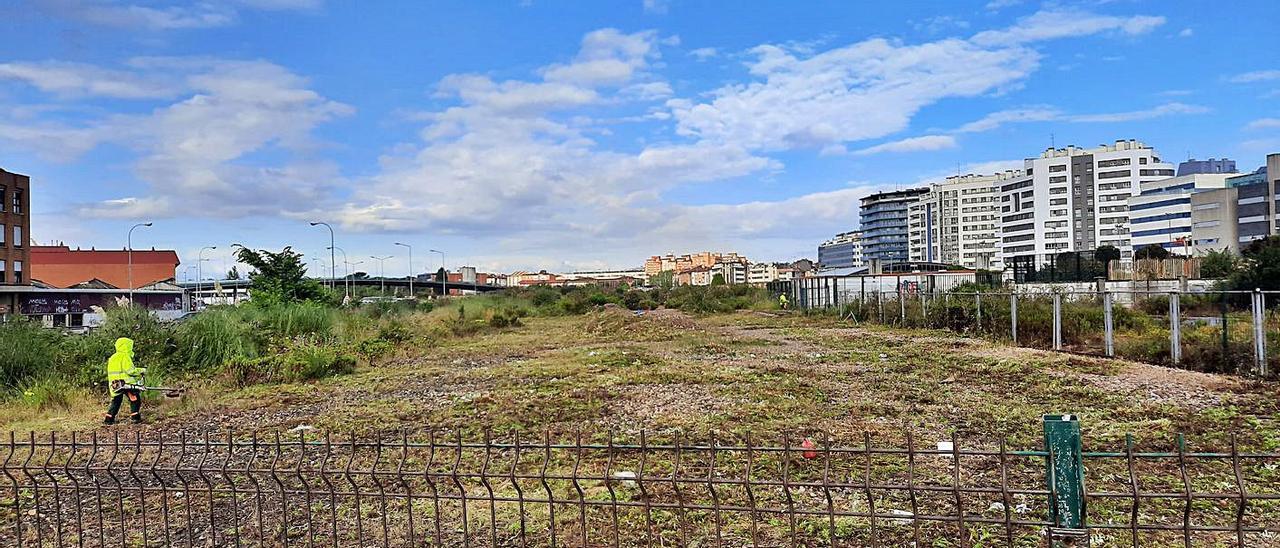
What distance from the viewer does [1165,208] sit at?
100 meters

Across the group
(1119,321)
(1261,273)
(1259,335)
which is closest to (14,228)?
(1119,321)

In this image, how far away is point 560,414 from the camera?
10.2 meters

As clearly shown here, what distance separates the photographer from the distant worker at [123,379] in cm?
1024

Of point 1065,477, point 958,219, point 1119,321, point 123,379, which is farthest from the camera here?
point 958,219

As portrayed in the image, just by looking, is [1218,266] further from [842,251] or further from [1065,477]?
[842,251]

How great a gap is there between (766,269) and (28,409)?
16092 centimetres

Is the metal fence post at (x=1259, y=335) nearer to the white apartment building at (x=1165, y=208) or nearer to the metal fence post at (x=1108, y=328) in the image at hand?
the metal fence post at (x=1108, y=328)

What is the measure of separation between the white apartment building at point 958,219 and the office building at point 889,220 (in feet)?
19.0

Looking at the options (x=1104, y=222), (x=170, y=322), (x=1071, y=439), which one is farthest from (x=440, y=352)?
(x=1104, y=222)

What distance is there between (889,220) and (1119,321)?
135 meters

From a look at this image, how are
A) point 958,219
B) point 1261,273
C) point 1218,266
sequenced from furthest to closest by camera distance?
point 958,219, point 1218,266, point 1261,273

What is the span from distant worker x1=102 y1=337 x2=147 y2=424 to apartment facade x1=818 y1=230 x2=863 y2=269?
154993 millimetres

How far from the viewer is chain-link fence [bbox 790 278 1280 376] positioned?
1361 cm

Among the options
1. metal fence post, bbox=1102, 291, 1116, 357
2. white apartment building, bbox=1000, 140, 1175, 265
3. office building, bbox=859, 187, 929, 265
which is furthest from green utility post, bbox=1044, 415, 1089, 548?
office building, bbox=859, 187, 929, 265
